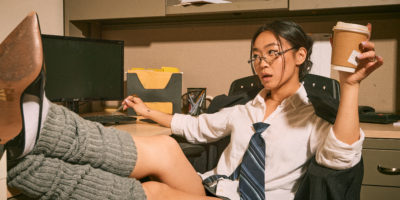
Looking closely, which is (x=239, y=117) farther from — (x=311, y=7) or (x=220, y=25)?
(x=220, y=25)

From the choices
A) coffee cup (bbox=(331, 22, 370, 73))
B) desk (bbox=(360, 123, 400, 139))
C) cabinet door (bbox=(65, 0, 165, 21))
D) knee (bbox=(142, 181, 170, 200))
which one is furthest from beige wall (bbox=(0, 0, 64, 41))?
desk (bbox=(360, 123, 400, 139))

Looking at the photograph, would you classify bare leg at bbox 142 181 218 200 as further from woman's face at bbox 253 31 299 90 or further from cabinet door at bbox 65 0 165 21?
cabinet door at bbox 65 0 165 21

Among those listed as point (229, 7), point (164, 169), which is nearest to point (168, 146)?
point (164, 169)

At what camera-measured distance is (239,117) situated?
133cm

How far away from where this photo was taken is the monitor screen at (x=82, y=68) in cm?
154

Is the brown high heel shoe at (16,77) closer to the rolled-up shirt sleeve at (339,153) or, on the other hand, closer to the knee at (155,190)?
the knee at (155,190)

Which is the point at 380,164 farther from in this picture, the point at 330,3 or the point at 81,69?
the point at 81,69

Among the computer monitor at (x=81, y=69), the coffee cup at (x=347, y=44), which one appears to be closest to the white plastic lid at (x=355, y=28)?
the coffee cup at (x=347, y=44)

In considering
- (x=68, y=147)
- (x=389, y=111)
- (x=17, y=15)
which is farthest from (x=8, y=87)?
(x=389, y=111)

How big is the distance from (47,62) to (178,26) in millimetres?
879

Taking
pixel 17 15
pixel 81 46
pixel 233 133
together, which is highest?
pixel 17 15

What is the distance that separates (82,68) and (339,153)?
1285mm

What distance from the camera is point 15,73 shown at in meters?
0.68

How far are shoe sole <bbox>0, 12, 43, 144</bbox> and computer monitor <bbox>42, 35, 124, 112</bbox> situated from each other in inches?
34.9
